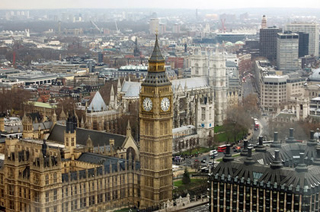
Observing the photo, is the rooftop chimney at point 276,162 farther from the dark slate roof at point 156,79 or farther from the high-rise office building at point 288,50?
the high-rise office building at point 288,50

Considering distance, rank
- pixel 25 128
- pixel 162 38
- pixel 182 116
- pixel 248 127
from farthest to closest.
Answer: pixel 162 38 < pixel 182 116 < pixel 248 127 < pixel 25 128

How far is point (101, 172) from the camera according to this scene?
4719 centimetres

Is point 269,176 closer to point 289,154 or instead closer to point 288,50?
point 289,154

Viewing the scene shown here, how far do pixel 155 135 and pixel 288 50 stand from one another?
7909 centimetres

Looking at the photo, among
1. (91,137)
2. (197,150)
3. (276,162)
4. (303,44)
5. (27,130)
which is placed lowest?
(197,150)

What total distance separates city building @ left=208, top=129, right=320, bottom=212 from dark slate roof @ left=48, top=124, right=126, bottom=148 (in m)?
11.5

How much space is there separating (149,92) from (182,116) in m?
25.7

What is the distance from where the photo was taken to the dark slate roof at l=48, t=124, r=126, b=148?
5438 cm

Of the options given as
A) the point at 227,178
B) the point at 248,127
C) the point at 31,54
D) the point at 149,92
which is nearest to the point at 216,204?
the point at 227,178

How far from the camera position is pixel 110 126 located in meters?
69.4

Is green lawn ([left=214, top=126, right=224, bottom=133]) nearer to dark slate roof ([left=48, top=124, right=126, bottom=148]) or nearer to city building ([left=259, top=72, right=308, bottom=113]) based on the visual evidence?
city building ([left=259, top=72, right=308, bottom=113])

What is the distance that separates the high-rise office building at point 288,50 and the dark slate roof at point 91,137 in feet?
214

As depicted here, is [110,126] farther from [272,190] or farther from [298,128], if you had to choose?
[272,190]

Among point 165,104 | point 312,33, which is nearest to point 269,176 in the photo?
point 165,104
